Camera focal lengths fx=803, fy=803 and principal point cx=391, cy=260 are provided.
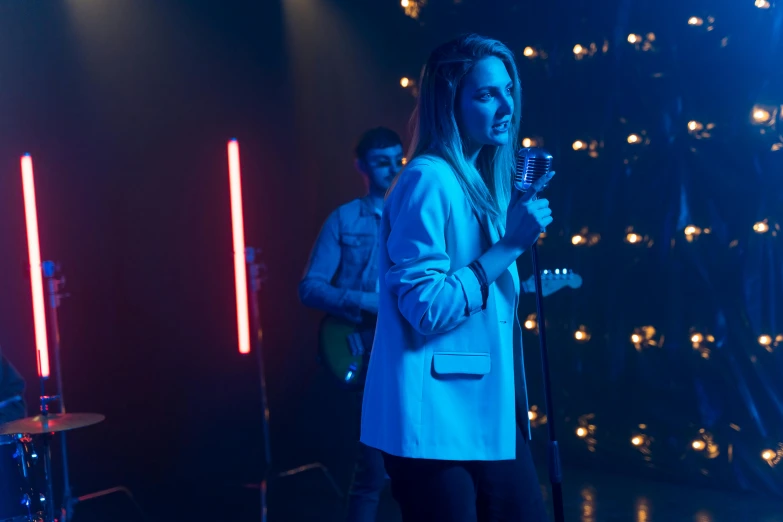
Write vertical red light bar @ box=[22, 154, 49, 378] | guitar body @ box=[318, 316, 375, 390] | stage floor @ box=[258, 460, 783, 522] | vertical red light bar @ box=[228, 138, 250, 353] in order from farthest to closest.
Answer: vertical red light bar @ box=[228, 138, 250, 353]
vertical red light bar @ box=[22, 154, 49, 378]
stage floor @ box=[258, 460, 783, 522]
guitar body @ box=[318, 316, 375, 390]

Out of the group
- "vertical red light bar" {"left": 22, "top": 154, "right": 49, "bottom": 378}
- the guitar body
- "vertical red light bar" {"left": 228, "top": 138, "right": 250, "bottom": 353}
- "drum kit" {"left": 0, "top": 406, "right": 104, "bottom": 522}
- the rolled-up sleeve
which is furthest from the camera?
"vertical red light bar" {"left": 228, "top": 138, "right": 250, "bottom": 353}

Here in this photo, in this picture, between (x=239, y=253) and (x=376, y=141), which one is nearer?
(x=376, y=141)

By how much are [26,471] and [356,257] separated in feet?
4.90

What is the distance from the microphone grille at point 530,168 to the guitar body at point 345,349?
1750 millimetres

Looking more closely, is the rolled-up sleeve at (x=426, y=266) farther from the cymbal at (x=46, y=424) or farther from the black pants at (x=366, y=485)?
the cymbal at (x=46, y=424)

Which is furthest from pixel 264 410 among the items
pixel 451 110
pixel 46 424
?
pixel 451 110

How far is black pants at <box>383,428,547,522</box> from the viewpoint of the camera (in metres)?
1.44

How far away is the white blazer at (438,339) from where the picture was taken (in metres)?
1.41

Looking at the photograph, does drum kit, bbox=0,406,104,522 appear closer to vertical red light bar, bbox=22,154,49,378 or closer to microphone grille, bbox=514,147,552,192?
vertical red light bar, bbox=22,154,49,378

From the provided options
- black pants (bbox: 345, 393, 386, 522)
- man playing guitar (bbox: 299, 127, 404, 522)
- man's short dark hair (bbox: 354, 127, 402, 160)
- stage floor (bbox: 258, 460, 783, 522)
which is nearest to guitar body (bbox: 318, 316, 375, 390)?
man playing guitar (bbox: 299, 127, 404, 522)

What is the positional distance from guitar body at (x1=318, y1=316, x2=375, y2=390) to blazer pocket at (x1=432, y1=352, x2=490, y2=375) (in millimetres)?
1733

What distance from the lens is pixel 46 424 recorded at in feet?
9.66

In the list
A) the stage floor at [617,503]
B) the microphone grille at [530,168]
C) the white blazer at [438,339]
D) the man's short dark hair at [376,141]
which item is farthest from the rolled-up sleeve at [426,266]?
the stage floor at [617,503]

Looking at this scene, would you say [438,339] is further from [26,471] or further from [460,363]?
[26,471]
